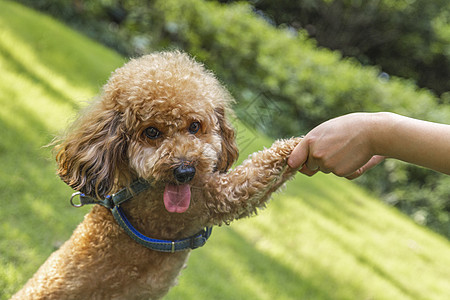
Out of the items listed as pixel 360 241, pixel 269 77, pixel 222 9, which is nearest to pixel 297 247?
pixel 360 241

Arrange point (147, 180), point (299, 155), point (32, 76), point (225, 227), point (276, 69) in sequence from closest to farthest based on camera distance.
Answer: point (299, 155) → point (147, 180) → point (225, 227) → point (32, 76) → point (276, 69)

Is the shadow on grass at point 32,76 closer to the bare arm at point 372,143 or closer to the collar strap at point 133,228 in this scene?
the collar strap at point 133,228

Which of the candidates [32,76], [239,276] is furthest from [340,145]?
[32,76]

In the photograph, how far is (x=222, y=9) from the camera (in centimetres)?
870

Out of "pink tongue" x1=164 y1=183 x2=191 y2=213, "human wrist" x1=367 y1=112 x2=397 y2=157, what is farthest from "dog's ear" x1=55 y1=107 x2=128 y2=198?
"human wrist" x1=367 y1=112 x2=397 y2=157

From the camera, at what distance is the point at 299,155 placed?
1.56 metres

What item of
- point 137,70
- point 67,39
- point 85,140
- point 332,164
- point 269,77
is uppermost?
point 332,164

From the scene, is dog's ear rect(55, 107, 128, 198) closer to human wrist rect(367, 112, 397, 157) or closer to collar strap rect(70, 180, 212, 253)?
collar strap rect(70, 180, 212, 253)

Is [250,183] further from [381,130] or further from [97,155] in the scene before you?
[97,155]

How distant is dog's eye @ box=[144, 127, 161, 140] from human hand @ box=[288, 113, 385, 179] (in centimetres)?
52

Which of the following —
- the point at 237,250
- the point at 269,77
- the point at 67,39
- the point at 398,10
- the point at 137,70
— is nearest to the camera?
the point at 137,70

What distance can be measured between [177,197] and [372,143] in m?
0.73

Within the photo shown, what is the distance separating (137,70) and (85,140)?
362 mm

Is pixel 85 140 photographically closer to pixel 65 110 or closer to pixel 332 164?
pixel 332 164
